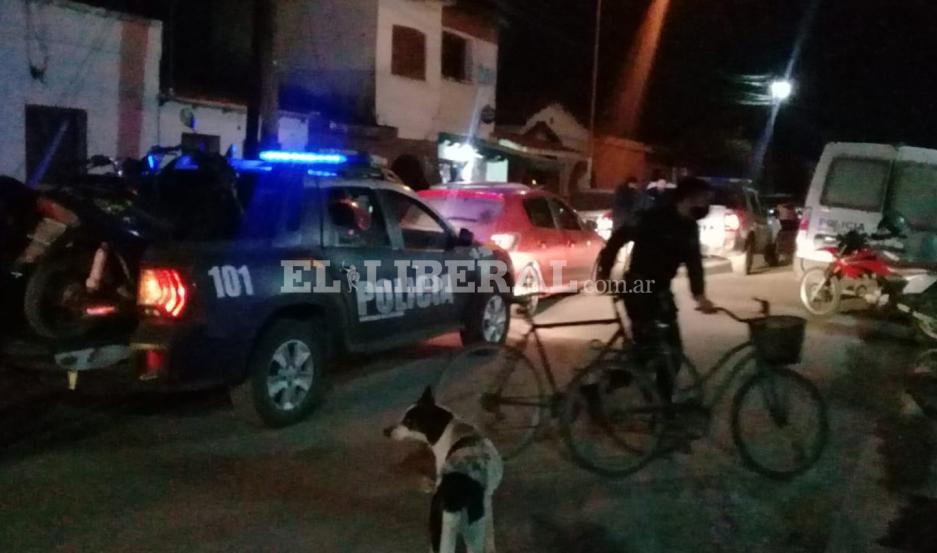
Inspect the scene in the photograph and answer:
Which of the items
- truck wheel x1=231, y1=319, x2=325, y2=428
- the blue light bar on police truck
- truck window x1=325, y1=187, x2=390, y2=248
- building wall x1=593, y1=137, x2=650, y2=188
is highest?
building wall x1=593, y1=137, x2=650, y2=188

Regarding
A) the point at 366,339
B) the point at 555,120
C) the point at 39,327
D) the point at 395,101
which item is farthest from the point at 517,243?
the point at 555,120

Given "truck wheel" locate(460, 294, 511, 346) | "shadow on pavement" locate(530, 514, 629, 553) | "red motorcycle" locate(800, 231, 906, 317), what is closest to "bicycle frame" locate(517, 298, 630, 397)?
"shadow on pavement" locate(530, 514, 629, 553)

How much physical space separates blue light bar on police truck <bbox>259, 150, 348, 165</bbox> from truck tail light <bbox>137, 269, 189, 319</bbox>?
158cm

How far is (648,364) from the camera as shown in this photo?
641 cm

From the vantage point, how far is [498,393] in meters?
6.54

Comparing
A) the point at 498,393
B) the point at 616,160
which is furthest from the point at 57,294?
the point at 616,160

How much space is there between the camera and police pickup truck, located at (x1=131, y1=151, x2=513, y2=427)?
653 cm

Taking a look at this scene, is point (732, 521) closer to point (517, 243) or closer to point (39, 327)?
point (39, 327)

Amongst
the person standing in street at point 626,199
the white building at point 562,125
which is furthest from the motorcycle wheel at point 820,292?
the white building at point 562,125

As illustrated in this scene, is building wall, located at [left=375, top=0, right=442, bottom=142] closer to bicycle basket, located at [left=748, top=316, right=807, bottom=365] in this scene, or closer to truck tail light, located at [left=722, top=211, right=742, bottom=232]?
truck tail light, located at [left=722, top=211, right=742, bottom=232]

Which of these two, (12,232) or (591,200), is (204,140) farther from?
(591,200)

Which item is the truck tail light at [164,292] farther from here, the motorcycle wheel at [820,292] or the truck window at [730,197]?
the truck window at [730,197]

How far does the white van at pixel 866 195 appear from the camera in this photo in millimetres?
14102

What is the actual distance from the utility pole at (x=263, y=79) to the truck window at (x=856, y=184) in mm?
7854
